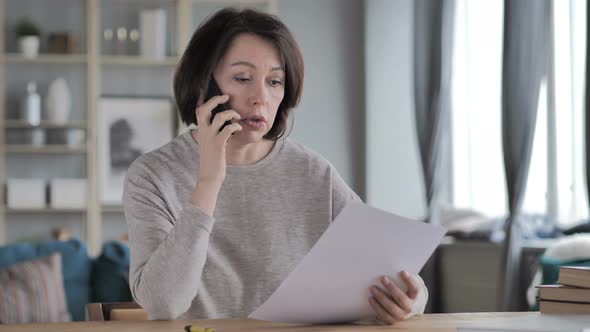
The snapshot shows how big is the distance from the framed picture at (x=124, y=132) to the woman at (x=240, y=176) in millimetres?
4648

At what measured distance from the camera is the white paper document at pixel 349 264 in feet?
4.61

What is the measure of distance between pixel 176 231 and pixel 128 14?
210 inches

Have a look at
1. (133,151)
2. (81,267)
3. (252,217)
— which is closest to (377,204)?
(133,151)

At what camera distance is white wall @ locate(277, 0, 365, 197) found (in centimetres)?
696

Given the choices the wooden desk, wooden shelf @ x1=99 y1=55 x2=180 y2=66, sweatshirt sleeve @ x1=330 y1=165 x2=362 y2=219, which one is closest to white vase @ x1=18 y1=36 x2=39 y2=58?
wooden shelf @ x1=99 y1=55 x2=180 y2=66

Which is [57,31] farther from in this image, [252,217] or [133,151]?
[252,217]

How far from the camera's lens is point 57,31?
21.7 feet

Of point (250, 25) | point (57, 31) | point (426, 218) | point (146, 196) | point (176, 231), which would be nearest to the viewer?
point (176, 231)

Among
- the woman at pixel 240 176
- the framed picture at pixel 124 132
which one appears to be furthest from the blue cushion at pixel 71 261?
the woman at pixel 240 176

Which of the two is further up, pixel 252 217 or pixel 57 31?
pixel 57 31

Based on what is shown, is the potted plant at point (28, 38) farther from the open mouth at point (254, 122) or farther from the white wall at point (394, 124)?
the open mouth at point (254, 122)

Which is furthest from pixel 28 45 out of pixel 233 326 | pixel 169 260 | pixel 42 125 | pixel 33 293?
pixel 233 326

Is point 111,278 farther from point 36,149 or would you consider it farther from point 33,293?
point 36,149

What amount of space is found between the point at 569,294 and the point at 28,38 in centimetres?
535
